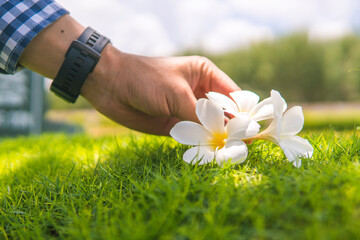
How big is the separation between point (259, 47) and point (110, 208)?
27493mm

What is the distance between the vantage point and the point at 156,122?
2.21m

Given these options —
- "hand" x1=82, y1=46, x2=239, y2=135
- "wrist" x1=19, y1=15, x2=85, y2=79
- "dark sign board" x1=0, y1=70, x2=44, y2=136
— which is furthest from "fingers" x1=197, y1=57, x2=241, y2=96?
"dark sign board" x1=0, y1=70, x2=44, y2=136

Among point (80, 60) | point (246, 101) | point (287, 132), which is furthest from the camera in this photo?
point (80, 60)

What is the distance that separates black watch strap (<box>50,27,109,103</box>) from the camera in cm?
181

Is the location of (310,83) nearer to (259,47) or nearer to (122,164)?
(259,47)

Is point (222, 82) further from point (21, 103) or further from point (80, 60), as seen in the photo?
point (21, 103)

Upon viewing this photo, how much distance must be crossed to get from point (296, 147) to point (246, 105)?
36 centimetres

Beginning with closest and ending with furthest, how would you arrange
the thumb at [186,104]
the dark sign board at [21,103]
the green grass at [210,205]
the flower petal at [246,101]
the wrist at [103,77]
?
the green grass at [210,205] → the flower petal at [246,101] → the thumb at [186,104] → the wrist at [103,77] → the dark sign board at [21,103]

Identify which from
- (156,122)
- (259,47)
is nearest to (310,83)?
(259,47)

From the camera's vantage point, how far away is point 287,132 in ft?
4.65

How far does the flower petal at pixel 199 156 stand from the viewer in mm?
1313

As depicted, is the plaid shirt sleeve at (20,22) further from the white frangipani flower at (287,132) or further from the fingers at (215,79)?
the white frangipani flower at (287,132)

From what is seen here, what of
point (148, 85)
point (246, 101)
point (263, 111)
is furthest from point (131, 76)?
point (263, 111)

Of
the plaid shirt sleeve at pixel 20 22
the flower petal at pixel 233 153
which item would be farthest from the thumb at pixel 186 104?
the plaid shirt sleeve at pixel 20 22
